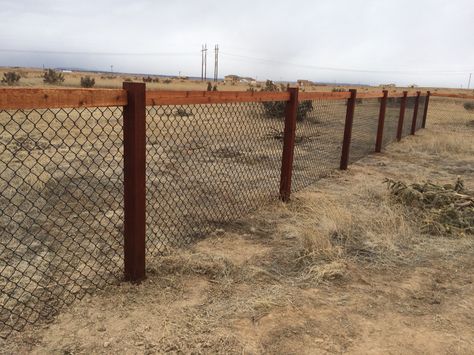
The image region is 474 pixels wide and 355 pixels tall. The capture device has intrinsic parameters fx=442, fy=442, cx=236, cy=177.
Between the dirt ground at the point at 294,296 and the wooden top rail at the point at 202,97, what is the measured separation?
145cm

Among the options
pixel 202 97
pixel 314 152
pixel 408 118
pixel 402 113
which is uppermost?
pixel 202 97

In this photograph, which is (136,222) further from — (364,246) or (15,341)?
(364,246)

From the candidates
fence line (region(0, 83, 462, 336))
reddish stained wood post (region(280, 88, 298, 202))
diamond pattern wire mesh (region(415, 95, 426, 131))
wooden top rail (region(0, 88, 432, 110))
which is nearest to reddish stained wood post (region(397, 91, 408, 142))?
fence line (region(0, 83, 462, 336))

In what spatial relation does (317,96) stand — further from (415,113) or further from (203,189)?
(415,113)

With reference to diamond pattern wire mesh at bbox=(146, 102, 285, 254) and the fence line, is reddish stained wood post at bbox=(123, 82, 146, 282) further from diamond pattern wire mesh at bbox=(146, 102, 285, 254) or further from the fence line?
diamond pattern wire mesh at bbox=(146, 102, 285, 254)

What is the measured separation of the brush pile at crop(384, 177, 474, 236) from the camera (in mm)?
5176

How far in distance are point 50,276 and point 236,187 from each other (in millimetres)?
3666

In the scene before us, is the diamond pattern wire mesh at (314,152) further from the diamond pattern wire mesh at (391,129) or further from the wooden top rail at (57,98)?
the wooden top rail at (57,98)

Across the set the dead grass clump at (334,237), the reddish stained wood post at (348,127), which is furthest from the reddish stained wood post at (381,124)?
the dead grass clump at (334,237)

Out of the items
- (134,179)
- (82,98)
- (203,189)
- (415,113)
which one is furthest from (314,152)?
(82,98)

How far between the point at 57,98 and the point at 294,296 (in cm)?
230

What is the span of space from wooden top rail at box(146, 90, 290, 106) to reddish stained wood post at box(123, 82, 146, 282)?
0.73 feet

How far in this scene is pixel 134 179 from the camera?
11.4 feet

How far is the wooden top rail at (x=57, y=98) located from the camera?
8.34 feet
